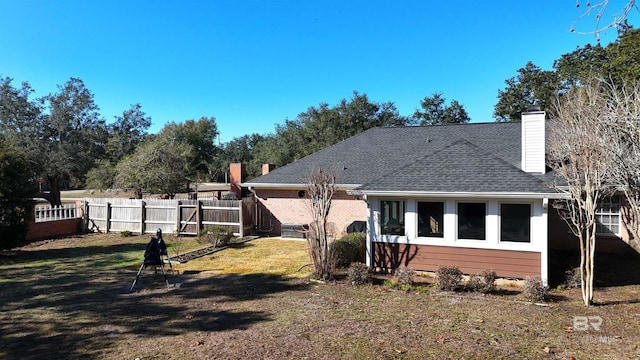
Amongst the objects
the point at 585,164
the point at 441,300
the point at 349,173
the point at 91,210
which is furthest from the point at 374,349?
the point at 91,210

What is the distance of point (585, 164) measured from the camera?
8.03 m

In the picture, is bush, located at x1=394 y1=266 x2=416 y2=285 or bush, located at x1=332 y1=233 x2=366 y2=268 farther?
bush, located at x1=332 y1=233 x2=366 y2=268

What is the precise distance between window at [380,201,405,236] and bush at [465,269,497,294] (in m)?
2.34

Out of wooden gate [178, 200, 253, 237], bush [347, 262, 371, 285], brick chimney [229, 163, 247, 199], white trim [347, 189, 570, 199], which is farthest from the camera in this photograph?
brick chimney [229, 163, 247, 199]

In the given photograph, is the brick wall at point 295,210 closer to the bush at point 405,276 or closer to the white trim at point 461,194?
the white trim at point 461,194

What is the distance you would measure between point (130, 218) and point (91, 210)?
2586mm

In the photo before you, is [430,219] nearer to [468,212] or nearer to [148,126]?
[468,212]

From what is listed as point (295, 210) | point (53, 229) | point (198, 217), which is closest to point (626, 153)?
point (295, 210)

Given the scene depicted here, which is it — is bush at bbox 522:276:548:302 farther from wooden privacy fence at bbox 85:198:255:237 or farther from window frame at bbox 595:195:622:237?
wooden privacy fence at bbox 85:198:255:237

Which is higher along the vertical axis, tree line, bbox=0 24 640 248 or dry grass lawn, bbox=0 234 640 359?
tree line, bbox=0 24 640 248

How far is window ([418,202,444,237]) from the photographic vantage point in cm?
1052

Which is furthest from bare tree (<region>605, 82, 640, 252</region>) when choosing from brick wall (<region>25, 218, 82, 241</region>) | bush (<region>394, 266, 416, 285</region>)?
brick wall (<region>25, 218, 82, 241</region>)

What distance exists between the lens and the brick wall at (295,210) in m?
17.0

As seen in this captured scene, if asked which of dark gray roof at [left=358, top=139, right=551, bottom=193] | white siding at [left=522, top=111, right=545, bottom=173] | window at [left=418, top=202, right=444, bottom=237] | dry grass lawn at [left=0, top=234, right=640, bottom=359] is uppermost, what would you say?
white siding at [left=522, top=111, right=545, bottom=173]
